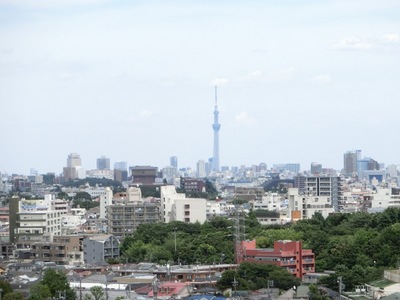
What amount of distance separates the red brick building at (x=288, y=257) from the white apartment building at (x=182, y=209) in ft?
39.4

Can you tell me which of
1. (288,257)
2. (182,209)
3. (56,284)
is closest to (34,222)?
(182,209)

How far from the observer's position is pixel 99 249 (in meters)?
29.2

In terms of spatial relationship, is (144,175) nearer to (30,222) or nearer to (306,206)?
(306,206)

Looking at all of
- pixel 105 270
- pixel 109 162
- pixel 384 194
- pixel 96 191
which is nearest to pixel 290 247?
pixel 105 270

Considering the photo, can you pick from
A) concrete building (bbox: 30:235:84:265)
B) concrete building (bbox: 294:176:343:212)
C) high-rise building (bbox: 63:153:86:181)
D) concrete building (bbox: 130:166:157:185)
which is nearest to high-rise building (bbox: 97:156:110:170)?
high-rise building (bbox: 63:153:86:181)

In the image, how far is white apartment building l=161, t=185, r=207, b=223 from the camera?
121 feet

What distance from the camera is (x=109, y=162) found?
114m

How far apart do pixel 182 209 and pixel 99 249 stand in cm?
798

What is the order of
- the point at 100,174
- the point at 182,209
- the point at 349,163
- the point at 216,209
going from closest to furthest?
the point at 182,209 < the point at 216,209 < the point at 349,163 < the point at 100,174

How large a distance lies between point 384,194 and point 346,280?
28253mm

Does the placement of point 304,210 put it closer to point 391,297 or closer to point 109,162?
point 391,297

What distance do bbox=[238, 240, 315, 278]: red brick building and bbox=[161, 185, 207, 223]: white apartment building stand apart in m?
12.0

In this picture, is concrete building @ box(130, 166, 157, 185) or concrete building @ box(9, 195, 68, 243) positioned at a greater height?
concrete building @ box(130, 166, 157, 185)

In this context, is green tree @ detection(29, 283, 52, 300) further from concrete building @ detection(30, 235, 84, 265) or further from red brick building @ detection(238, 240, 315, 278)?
concrete building @ detection(30, 235, 84, 265)
